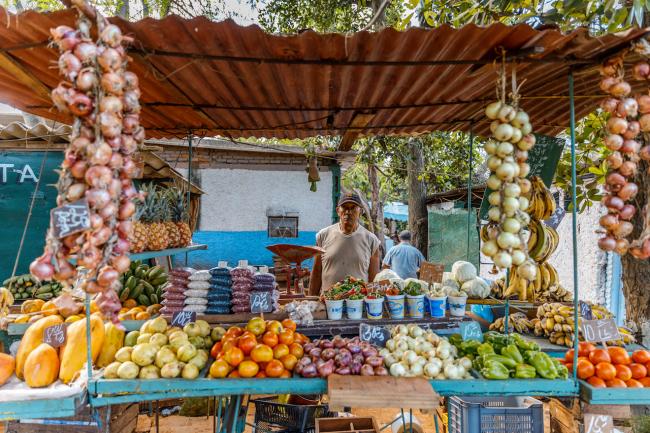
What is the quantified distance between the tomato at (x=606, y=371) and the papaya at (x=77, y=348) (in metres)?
3.58

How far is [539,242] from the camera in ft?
10.3

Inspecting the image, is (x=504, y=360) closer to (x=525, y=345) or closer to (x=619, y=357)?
(x=525, y=345)

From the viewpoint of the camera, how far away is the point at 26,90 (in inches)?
123

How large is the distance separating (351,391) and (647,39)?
106 inches

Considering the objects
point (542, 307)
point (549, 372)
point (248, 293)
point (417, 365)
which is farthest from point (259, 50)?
point (542, 307)

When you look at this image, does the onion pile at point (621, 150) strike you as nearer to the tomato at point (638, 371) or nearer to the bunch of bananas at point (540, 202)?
the bunch of bananas at point (540, 202)

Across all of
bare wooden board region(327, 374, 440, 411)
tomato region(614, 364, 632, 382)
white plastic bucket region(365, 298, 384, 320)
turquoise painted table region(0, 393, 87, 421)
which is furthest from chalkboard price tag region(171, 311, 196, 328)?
tomato region(614, 364, 632, 382)

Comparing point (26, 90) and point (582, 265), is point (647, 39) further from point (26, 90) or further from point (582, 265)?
point (582, 265)

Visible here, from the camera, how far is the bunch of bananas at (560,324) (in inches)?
134

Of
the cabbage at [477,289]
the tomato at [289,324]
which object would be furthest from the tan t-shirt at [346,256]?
the tomato at [289,324]

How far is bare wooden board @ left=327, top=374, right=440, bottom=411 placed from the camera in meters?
2.32

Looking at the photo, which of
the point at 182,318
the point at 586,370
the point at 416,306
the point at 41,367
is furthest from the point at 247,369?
the point at 586,370

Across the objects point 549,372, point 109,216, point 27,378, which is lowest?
point 27,378

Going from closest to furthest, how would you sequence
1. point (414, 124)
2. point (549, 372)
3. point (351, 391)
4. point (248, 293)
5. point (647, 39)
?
point (647, 39)
point (351, 391)
point (549, 372)
point (248, 293)
point (414, 124)
